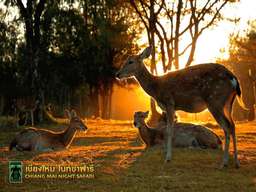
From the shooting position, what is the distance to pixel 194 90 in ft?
41.1

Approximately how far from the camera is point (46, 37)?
38469mm

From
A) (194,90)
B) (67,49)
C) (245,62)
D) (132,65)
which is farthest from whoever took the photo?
(245,62)

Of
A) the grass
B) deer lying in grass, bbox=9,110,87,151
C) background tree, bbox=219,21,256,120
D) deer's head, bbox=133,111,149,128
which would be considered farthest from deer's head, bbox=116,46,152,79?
background tree, bbox=219,21,256,120

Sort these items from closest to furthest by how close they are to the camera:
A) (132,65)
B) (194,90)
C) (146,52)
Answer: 1. (194,90)
2. (146,52)
3. (132,65)

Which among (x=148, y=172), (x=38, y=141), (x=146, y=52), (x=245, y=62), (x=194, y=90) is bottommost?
(x=148, y=172)

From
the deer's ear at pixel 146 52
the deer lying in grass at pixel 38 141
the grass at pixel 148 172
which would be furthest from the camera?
the deer lying in grass at pixel 38 141

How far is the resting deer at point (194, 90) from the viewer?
11.9 meters

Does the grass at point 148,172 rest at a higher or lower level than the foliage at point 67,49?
lower

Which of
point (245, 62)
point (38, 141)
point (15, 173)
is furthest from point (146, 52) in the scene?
point (245, 62)

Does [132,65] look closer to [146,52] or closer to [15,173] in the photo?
[146,52]

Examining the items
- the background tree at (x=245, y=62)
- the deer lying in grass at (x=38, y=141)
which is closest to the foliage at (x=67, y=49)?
the background tree at (x=245, y=62)

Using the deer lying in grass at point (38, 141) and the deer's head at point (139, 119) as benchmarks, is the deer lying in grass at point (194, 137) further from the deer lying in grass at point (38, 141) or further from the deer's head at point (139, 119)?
the deer lying in grass at point (38, 141)

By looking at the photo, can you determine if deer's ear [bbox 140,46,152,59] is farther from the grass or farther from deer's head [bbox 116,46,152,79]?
the grass

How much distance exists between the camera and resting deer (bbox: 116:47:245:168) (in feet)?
→ 39.1
